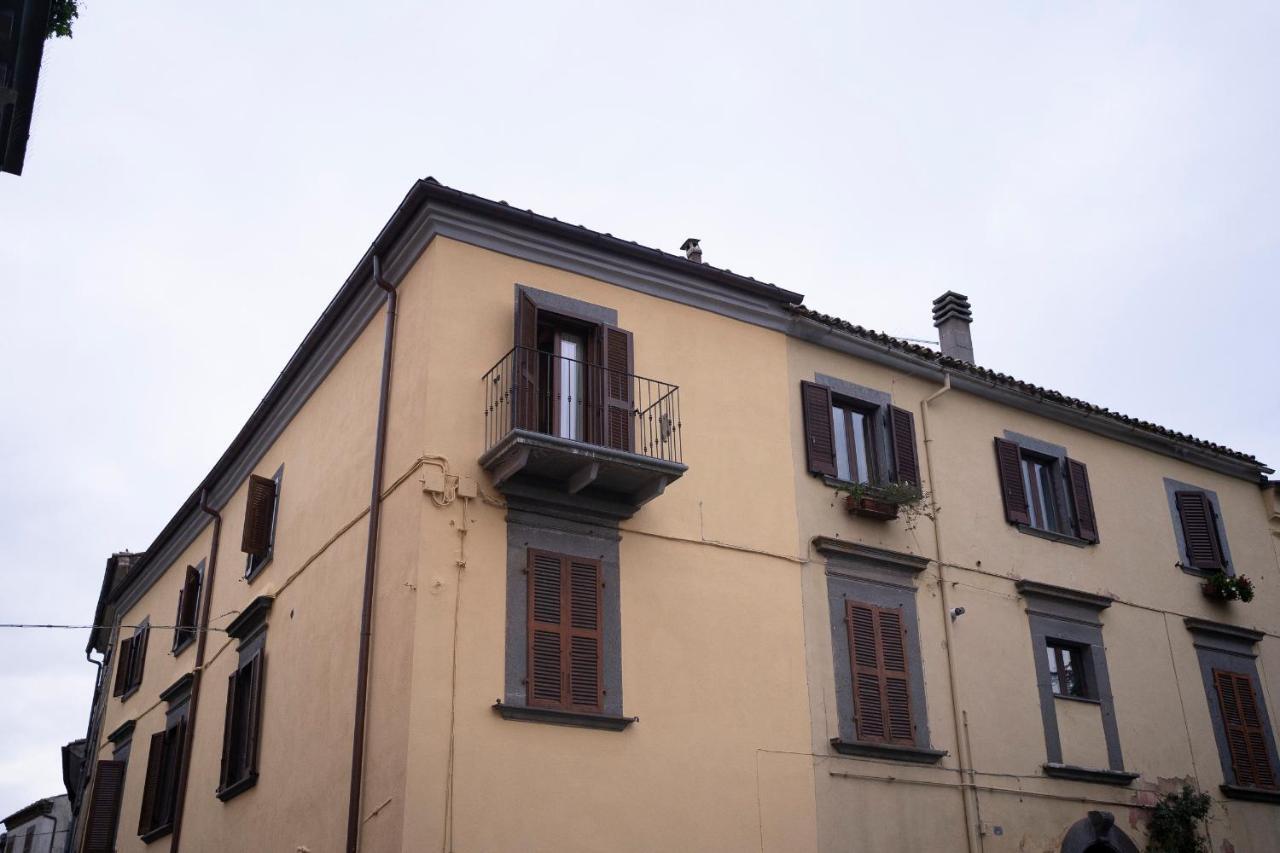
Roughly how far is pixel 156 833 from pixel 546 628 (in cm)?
1011

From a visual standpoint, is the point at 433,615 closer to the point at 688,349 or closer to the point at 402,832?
the point at 402,832

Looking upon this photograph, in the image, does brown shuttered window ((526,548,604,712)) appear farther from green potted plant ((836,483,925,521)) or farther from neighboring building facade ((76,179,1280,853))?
green potted plant ((836,483,925,521))

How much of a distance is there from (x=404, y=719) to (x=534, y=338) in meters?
4.44

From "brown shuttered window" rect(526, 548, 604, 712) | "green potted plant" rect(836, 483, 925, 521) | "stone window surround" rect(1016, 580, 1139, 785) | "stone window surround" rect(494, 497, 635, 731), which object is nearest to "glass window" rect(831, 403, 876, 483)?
"green potted plant" rect(836, 483, 925, 521)

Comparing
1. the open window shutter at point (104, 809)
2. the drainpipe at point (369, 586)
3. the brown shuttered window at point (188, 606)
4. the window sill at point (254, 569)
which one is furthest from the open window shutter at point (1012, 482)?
the open window shutter at point (104, 809)

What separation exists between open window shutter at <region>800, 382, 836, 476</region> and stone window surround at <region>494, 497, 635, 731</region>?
Answer: 11.0ft

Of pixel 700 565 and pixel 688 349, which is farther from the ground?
pixel 688 349

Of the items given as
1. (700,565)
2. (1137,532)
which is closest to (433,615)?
(700,565)

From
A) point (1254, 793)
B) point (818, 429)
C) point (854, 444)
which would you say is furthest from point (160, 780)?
point (1254, 793)

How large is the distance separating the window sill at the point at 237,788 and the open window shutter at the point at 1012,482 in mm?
10675

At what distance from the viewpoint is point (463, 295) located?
578 inches

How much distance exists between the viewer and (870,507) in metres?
16.5

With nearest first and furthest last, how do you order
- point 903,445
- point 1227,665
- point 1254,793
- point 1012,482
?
point 903,445 → point 1012,482 → point 1254,793 → point 1227,665

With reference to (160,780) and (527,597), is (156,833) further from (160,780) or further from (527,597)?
(527,597)
